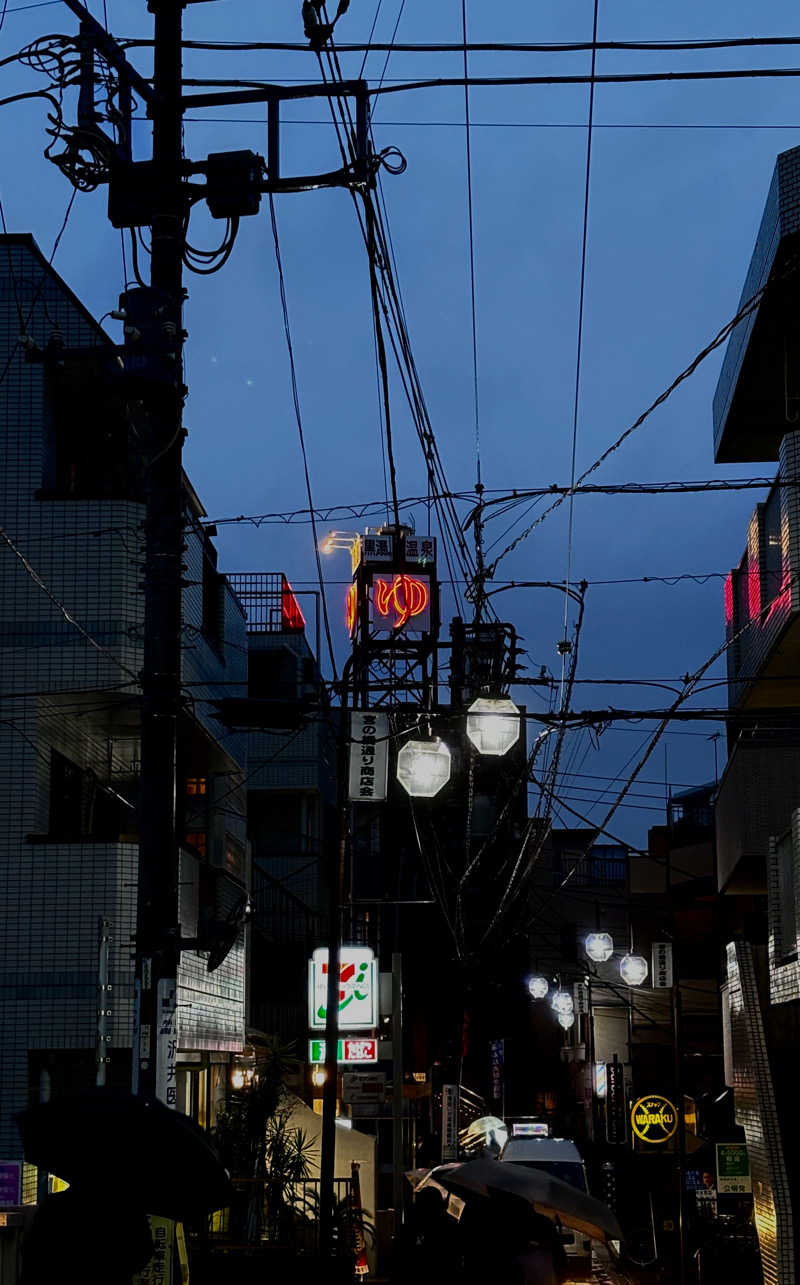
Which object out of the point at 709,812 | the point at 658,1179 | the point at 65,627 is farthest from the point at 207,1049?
the point at 709,812

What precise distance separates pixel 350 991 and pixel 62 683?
35.2 ft

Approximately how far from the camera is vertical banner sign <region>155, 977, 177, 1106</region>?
11.2 metres

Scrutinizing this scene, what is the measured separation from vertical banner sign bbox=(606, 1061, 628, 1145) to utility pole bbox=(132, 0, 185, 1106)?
105 feet

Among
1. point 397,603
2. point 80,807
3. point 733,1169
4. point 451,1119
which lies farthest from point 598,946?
point 80,807

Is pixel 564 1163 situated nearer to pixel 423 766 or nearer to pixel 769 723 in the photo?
pixel 769 723

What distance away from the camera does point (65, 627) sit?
59.1 ft

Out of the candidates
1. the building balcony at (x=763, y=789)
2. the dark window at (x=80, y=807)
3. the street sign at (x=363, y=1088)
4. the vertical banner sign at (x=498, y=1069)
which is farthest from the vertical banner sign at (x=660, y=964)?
the vertical banner sign at (x=498, y=1069)

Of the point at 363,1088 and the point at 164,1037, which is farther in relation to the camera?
the point at 363,1088

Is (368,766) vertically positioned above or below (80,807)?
above

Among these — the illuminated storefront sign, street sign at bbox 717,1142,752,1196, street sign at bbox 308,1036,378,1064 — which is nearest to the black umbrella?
street sign at bbox 308,1036,378,1064

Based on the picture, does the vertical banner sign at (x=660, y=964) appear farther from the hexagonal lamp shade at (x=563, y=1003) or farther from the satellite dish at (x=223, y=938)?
the satellite dish at (x=223, y=938)

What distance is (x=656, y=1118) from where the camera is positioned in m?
31.1

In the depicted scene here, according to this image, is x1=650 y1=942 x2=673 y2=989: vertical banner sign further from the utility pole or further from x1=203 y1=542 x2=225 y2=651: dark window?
the utility pole

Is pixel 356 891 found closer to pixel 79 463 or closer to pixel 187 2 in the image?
pixel 79 463
